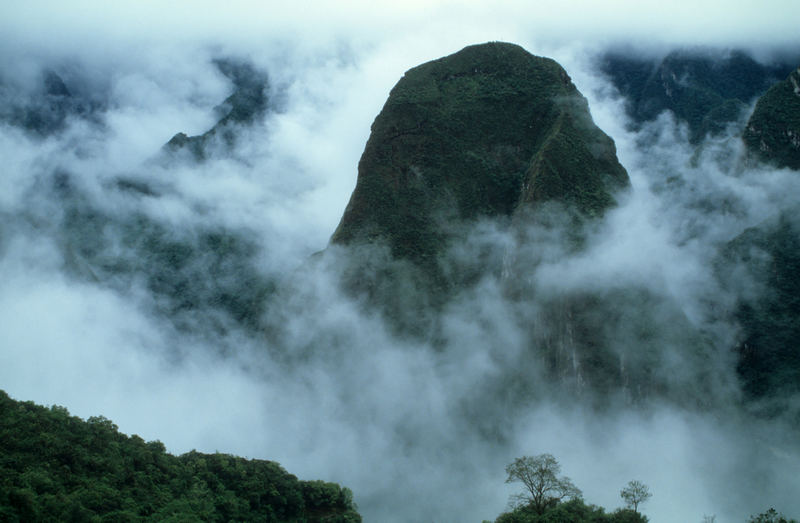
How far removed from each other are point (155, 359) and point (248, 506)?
5452 cm

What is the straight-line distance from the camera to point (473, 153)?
58156 millimetres

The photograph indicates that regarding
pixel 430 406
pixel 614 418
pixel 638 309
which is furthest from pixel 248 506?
pixel 638 309

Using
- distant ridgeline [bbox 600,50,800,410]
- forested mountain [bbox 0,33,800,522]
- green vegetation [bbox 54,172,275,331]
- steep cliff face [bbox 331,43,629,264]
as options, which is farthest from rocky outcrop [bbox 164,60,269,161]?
distant ridgeline [bbox 600,50,800,410]

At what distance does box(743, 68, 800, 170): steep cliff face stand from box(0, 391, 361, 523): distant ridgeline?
50.9 metres

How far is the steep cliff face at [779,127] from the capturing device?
60.5m

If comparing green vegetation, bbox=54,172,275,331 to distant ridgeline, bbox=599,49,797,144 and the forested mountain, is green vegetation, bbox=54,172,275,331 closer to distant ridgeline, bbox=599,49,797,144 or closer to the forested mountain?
the forested mountain

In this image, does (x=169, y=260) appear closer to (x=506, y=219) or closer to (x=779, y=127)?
(x=506, y=219)

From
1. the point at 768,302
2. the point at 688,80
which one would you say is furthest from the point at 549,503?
the point at 688,80

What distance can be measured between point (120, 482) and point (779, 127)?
6100 cm

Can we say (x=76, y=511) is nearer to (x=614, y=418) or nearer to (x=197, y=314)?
(x=614, y=418)

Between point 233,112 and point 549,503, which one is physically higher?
point 233,112

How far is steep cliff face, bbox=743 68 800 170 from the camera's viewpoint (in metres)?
60.5

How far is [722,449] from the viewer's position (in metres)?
45.1

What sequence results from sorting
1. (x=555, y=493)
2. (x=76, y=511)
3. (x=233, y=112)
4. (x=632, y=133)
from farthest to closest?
1. (x=233, y=112)
2. (x=632, y=133)
3. (x=555, y=493)
4. (x=76, y=511)
